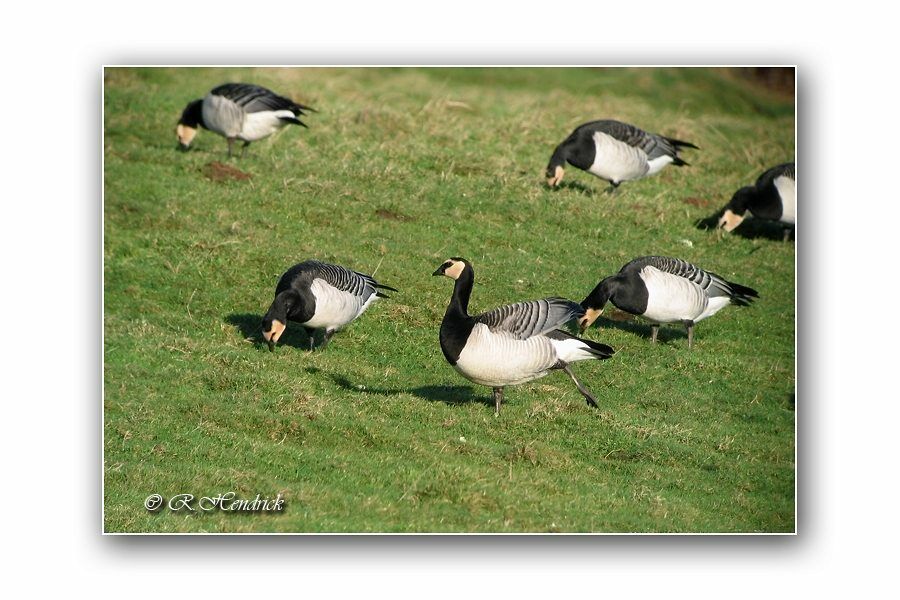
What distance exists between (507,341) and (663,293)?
304 centimetres

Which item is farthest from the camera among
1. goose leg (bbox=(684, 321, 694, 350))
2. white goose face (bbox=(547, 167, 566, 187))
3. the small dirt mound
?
white goose face (bbox=(547, 167, 566, 187))

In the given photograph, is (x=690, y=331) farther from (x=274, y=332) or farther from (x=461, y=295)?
(x=274, y=332)

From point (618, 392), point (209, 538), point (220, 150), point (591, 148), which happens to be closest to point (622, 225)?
point (591, 148)

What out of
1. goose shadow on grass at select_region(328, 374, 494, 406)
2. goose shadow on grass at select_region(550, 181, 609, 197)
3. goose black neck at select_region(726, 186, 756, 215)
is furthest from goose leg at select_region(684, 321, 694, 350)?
goose shadow on grass at select_region(550, 181, 609, 197)

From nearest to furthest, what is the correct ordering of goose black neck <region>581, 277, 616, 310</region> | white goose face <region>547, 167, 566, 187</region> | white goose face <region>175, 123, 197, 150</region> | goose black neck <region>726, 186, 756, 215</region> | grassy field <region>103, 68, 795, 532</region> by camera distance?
grassy field <region>103, 68, 795, 532</region> < goose black neck <region>581, 277, 616, 310</region> < goose black neck <region>726, 186, 756, 215</region> < white goose face <region>547, 167, 566, 187</region> < white goose face <region>175, 123, 197, 150</region>

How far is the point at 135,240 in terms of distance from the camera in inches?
567

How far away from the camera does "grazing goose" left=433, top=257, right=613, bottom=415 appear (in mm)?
10250

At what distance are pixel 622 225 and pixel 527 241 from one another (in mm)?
1587

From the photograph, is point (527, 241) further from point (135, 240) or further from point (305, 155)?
point (135, 240)

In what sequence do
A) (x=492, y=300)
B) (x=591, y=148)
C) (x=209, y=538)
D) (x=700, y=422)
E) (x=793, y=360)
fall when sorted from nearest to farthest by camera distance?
(x=209, y=538) → (x=700, y=422) → (x=793, y=360) → (x=492, y=300) → (x=591, y=148)

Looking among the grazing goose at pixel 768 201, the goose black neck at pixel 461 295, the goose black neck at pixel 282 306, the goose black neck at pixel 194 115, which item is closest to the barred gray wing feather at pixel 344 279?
the goose black neck at pixel 282 306

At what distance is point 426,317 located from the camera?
43.5 ft

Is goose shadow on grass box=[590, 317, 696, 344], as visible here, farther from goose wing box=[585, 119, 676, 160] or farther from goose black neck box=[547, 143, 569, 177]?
goose wing box=[585, 119, 676, 160]

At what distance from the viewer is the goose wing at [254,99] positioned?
17.2 meters
